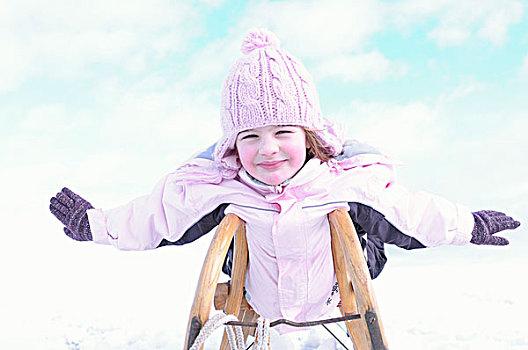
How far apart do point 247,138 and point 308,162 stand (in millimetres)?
180

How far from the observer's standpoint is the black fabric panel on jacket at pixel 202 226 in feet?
5.66

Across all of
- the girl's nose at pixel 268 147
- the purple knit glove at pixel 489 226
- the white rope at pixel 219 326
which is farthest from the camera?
the purple knit glove at pixel 489 226

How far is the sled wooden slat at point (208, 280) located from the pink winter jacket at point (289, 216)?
119mm

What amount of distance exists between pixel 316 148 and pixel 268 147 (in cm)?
18

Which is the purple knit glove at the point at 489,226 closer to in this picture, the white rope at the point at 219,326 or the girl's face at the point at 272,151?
the girl's face at the point at 272,151

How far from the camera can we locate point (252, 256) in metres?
1.79

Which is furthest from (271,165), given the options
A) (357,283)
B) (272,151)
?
(357,283)

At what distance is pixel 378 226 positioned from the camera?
1700mm

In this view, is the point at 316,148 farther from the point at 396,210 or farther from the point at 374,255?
the point at 374,255

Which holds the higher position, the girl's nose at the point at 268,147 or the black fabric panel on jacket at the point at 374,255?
the girl's nose at the point at 268,147

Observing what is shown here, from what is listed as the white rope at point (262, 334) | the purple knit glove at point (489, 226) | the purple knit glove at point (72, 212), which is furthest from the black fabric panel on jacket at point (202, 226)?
the purple knit glove at point (489, 226)

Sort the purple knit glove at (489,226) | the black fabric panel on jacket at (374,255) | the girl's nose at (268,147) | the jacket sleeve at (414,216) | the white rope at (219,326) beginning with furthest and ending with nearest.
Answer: the black fabric panel on jacket at (374,255) → the purple knit glove at (489,226) → the jacket sleeve at (414,216) → the girl's nose at (268,147) → the white rope at (219,326)

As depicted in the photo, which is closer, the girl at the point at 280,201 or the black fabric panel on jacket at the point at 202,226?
the girl at the point at 280,201

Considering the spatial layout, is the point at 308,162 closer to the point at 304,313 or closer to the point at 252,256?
the point at 252,256
